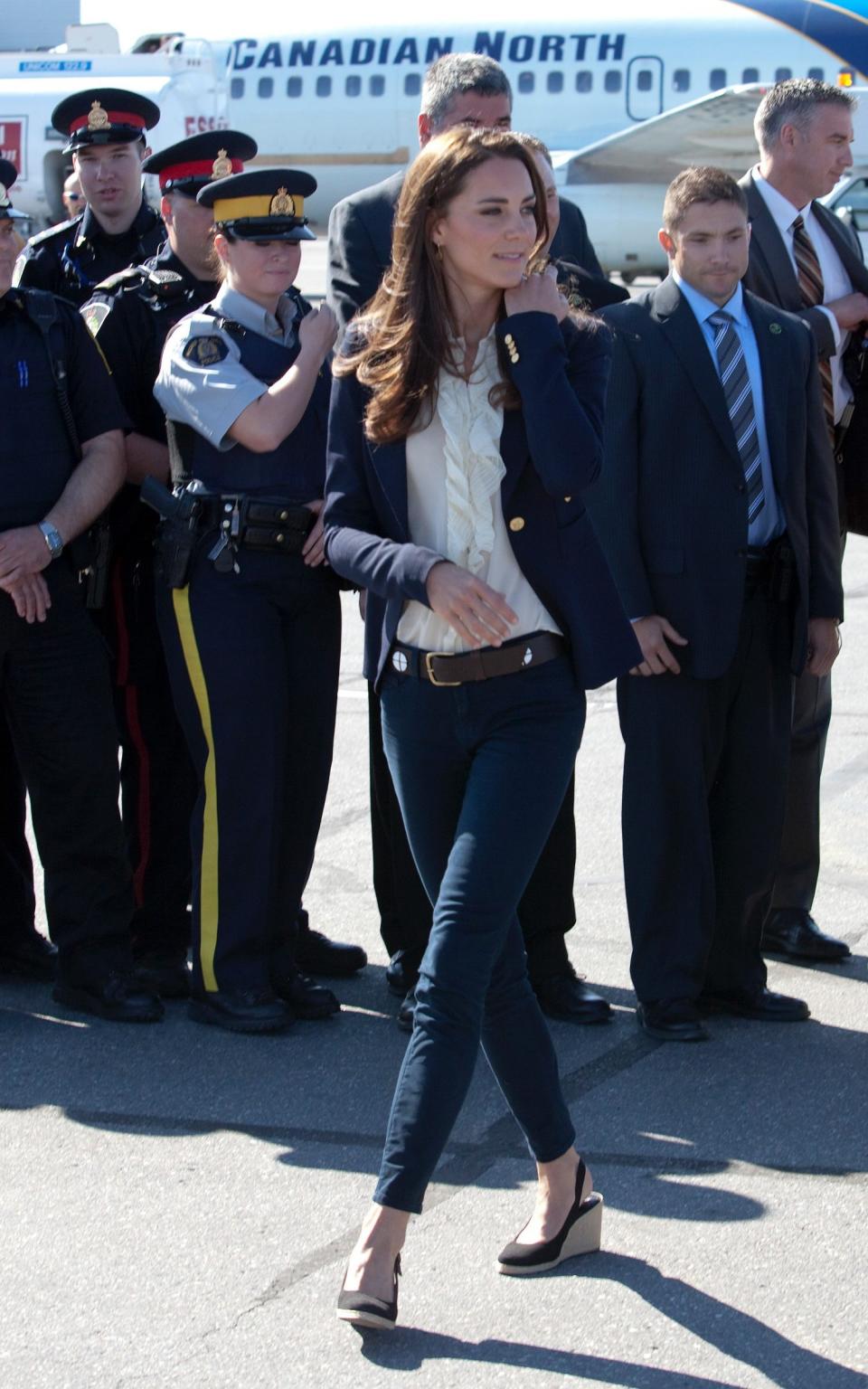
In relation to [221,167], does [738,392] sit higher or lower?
lower

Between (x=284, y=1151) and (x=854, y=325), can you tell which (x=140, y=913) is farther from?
(x=854, y=325)

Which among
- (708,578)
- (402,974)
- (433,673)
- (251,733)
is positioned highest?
(708,578)

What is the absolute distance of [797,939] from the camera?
4.82 metres

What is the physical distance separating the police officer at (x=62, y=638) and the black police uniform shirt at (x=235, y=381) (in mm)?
250

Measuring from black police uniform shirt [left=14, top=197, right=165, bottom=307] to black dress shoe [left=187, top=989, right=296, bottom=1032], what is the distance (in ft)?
6.61

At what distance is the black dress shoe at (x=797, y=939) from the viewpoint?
478 cm

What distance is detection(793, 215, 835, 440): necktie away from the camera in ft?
15.6

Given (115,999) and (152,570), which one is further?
(152,570)

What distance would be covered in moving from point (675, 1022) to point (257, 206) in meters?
2.13

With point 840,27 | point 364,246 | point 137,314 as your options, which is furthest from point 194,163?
point 840,27

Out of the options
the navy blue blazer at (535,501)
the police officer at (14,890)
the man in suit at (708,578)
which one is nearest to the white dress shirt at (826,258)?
the man in suit at (708,578)

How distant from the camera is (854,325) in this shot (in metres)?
4.77

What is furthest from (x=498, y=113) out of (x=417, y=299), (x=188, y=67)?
(x=188, y=67)

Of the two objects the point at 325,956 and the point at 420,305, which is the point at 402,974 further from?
the point at 420,305
